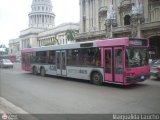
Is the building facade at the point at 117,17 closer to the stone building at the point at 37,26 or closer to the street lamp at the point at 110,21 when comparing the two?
the street lamp at the point at 110,21

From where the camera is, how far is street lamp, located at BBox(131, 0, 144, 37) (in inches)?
1439

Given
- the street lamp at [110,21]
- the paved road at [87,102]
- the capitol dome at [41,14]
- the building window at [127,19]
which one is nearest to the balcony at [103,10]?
the street lamp at [110,21]

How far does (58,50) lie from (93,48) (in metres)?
4.38

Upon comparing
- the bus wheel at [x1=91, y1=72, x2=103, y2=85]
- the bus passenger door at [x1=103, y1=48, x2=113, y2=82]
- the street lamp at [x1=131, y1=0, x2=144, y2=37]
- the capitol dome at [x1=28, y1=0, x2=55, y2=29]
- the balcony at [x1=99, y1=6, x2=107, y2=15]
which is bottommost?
the bus wheel at [x1=91, y1=72, x2=103, y2=85]

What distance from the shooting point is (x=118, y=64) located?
13422 millimetres

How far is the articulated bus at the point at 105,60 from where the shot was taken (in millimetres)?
13211

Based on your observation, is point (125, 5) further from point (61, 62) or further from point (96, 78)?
point (96, 78)

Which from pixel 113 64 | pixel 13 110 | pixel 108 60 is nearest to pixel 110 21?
pixel 108 60

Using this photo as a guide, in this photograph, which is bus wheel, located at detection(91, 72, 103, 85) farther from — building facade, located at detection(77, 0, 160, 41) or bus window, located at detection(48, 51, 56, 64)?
building facade, located at detection(77, 0, 160, 41)

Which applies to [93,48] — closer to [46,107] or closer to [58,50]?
[58,50]

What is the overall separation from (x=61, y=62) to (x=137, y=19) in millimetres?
21759

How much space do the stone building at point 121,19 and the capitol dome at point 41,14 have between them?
76724 mm

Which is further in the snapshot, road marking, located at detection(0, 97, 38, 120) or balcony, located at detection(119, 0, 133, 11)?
balcony, located at detection(119, 0, 133, 11)

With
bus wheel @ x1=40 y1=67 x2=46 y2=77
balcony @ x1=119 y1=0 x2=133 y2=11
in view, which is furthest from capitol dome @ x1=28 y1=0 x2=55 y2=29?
bus wheel @ x1=40 y1=67 x2=46 y2=77
